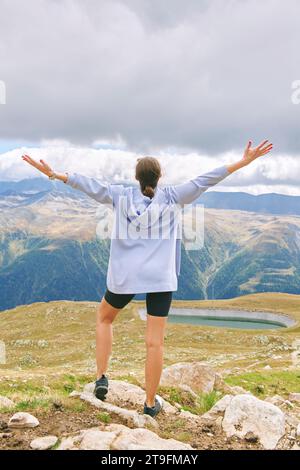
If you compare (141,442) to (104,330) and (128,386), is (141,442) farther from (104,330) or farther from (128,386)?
(128,386)

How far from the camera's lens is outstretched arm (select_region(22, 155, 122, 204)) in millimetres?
8375

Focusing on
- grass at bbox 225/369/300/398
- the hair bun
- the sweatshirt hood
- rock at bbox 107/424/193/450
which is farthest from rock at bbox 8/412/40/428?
grass at bbox 225/369/300/398

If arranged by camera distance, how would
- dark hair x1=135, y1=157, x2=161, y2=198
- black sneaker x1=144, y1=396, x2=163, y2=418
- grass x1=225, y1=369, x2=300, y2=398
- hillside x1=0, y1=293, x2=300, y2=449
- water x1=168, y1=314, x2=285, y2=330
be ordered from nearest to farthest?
hillside x1=0, y1=293, x2=300, y2=449, dark hair x1=135, y1=157, x2=161, y2=198, black sneaker x1=144, y1=396, x2=163, y2=418, grass x1=225, y1=369, x2=300, y2=398, water x1=168, y1=314, x2=285, y2=330

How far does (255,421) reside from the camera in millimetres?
8750

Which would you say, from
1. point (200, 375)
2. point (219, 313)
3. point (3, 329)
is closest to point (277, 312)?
point (219, 313)

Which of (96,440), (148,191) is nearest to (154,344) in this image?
(96,440)

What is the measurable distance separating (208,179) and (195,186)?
0.87 feet

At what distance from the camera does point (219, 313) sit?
443 ft

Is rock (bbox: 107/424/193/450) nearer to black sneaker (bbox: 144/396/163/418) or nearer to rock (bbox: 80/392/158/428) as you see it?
rock (bbox: 80/392/158/428)

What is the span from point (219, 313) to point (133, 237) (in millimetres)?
130146

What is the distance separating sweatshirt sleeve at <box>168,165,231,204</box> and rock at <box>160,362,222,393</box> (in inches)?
310

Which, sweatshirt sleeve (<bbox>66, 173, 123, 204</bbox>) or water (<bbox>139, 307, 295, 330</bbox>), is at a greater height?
sweatshirt sleeve (<bbox>66, 173, 123, 204</bbox>)

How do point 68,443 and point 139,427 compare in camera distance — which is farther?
point 139,427
